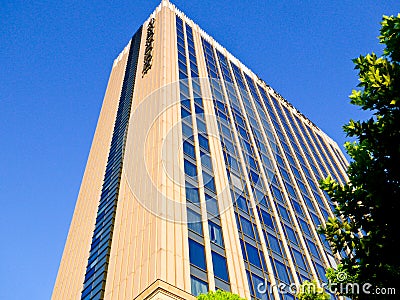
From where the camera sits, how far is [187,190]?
27.0 meters

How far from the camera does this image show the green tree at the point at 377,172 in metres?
10.0

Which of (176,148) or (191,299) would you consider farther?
Answer: (176,148)

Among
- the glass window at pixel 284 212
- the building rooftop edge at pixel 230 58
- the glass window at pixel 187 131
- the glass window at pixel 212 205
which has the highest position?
the building rooftop edge at pixel 230 58

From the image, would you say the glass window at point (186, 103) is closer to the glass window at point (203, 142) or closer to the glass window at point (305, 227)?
the glass window at point (203, 142)

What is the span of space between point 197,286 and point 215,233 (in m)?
5.57

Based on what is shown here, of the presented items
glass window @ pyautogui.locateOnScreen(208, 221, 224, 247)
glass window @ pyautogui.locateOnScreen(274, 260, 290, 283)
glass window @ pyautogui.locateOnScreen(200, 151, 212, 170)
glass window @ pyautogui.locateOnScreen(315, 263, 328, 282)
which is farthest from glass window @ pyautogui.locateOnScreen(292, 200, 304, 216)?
glass window @ pyautogui.locateOnScreen(208, 221, 224, 247)

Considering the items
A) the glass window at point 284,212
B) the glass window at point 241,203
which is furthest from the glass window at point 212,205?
the glass window at point 284,212

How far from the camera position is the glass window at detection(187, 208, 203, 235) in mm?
24911

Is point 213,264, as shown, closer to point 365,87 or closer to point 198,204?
point 198,204

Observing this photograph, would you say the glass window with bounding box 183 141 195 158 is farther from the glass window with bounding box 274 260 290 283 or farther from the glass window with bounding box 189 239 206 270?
the glass window with bounding box 274 260 290 283

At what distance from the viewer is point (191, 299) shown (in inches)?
777

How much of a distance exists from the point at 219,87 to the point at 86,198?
2035 centimetres

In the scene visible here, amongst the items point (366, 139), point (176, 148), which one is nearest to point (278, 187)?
point (176, 148)

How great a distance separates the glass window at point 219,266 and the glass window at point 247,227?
547cm
